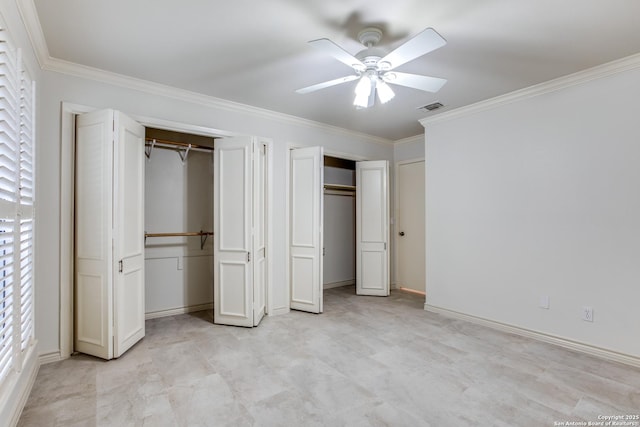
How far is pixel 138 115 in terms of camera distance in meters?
3.21

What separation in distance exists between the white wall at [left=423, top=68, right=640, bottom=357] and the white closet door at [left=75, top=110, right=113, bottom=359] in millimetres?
3675

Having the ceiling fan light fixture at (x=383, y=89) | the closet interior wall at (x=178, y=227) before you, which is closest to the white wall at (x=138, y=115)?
the closet interior wall at (x=178, y=227)

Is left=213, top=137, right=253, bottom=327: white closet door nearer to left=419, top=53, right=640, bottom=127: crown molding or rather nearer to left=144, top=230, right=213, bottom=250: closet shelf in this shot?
left=144, top=230, right=213, bottom=250: closet shelf

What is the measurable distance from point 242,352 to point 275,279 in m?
1.29

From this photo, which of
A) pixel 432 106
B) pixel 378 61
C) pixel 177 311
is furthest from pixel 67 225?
pixel 432 106

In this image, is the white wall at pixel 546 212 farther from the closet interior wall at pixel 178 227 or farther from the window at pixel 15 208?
the window at pixel 15 208

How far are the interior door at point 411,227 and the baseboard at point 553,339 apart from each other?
1.18 m

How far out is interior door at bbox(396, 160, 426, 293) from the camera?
5266 millimetres

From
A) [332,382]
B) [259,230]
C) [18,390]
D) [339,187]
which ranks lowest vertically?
[332,382]

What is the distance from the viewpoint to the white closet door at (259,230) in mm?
3689

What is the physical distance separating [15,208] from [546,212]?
14.2 feet

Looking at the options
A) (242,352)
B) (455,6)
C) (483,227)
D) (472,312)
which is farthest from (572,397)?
(455,6)

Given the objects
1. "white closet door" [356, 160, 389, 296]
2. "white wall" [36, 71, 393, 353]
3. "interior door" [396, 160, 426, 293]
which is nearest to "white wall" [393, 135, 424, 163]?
"interior door" [396, 160, 426, 293]

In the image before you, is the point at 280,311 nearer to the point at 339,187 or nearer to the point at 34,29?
the point at 339,187
